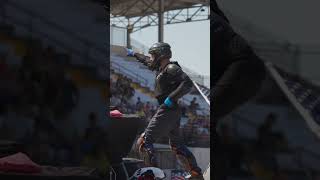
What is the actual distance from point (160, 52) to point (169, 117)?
2.34 feet

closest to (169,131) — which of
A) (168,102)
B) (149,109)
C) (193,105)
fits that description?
(168,102)

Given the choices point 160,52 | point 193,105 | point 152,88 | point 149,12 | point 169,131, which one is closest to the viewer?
point 169,131

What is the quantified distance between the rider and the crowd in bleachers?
19 centimetres

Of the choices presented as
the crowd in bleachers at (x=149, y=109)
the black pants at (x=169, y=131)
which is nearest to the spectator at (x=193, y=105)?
the crowd in bleachers at (x=149, y=109)

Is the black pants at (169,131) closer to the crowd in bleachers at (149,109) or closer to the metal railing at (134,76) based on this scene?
the crowd in bleachers at (149,109)

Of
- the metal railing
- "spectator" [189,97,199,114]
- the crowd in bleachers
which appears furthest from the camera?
the metal railing

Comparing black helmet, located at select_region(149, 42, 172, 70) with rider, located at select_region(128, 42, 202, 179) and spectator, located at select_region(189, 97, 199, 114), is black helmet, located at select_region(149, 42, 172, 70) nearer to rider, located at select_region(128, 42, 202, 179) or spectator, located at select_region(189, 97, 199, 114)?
rider, located at select_region(128, 42, 202, 179)

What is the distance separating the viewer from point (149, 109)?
7273mm

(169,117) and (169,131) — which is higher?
(169,117)

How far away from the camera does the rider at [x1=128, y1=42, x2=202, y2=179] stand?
4828 millimetres

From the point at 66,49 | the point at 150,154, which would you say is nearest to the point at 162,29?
the point at 150,154

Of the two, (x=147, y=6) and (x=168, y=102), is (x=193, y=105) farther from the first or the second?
(x=147, y=6)

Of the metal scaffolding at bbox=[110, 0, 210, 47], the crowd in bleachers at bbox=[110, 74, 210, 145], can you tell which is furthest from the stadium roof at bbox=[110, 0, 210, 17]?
the crowd in bleachers at bbox=[110, 74, 210, 145]

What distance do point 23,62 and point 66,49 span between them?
0.31 metres
